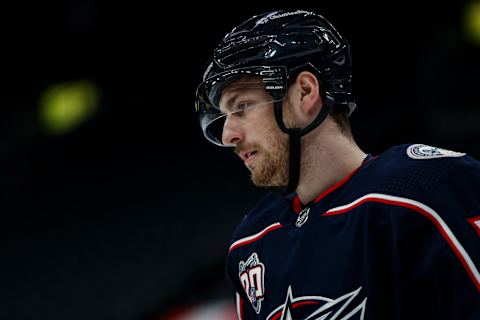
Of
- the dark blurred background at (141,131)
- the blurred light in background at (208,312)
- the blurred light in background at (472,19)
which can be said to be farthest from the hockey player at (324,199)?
the blurred light in background at (472,19)

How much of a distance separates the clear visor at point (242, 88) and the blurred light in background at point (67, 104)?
16.9 ft

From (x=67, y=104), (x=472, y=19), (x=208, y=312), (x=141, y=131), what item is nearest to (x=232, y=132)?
(x=208, y=312)

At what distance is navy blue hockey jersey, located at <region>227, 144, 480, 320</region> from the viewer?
131 cm

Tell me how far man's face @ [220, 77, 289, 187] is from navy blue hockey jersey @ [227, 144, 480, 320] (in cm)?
11

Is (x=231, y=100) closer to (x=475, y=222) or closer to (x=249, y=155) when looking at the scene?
(x=249, y=155)

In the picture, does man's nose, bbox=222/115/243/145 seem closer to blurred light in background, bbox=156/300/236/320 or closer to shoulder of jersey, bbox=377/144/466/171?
shoulder of jersey, bbox=377/144/466/171

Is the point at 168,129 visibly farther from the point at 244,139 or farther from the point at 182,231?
the point at 244,139

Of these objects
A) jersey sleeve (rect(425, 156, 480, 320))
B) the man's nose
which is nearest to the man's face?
the man's nose

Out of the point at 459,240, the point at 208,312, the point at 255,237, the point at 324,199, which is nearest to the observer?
the point at 459,240

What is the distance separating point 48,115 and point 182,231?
1730 mm

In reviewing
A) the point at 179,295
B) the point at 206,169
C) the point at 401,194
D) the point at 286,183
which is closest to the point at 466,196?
the point at 401,194

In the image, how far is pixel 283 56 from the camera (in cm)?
160

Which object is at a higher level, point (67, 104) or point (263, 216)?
point (263, 216)

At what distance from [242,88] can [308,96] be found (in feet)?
0.46
